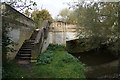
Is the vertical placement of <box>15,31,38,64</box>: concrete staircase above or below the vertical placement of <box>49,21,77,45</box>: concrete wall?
below

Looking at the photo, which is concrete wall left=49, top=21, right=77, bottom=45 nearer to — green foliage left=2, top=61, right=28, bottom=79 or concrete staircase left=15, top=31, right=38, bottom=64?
concrete staircase left=15, top=31, right=38, bottom=64

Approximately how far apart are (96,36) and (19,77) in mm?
5537

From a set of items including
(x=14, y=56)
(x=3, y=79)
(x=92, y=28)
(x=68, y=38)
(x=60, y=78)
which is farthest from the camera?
(x=68, y=38)

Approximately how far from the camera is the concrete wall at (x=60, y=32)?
48.8 feet

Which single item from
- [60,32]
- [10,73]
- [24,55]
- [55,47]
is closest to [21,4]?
[10,73]

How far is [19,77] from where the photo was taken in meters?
5.81

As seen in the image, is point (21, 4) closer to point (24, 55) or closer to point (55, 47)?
point (24, 55)

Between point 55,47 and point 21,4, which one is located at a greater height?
point 21,4

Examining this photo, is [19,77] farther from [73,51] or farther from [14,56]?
[73,51]

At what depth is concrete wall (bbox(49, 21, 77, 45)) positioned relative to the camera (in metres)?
14.9

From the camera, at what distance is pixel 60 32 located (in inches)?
591

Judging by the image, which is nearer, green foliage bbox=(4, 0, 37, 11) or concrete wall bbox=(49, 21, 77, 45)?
green foliage bbox=(4, 0, 37, 11)

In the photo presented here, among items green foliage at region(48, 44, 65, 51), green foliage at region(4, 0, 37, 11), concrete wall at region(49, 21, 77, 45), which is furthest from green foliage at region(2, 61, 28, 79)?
concrete wall at region(49, 21, 77, 45)

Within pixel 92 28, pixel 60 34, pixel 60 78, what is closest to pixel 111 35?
pixel 92 28
